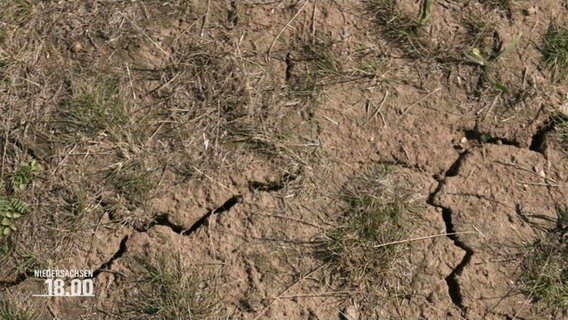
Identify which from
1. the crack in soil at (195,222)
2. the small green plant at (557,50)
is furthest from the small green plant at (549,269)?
the crack in soil at (195,222)

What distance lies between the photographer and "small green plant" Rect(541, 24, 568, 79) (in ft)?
11.1

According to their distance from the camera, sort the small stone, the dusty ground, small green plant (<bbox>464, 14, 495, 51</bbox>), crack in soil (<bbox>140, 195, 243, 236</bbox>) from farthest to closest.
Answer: the small stone
small green plant (<bbox>464, 14, 495, 51</bbox>)
crack in soil (<bbox>140, 195, 243, 236</bbox>)
the dusty ground

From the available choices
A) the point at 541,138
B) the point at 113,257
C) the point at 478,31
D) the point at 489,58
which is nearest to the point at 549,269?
the point at 541,138

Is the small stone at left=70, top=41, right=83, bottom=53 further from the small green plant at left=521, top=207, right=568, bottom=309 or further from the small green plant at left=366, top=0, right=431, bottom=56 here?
the small green plant at left=521, top=207, right=568, bottom=309

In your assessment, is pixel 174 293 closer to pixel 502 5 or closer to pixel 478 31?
pixel 478 31

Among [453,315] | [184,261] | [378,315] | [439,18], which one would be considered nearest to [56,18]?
[184,261]

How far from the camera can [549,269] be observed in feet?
10.2

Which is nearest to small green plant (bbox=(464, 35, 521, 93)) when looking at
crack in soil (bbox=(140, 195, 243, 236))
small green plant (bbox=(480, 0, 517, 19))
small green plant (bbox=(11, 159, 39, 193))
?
small green plant (bbox=(480, 0, 517, 19))

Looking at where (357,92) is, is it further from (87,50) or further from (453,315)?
(87,50)

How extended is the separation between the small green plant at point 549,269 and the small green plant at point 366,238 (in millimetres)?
566

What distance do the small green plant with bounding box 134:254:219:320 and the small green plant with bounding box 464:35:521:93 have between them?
1.59 meters

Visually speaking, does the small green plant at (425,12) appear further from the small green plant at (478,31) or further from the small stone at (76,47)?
the small stone at (76,47)

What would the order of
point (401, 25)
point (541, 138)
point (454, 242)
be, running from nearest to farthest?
point (454, 242), point (541, 138), point (401, 25)

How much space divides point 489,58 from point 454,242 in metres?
0.90
